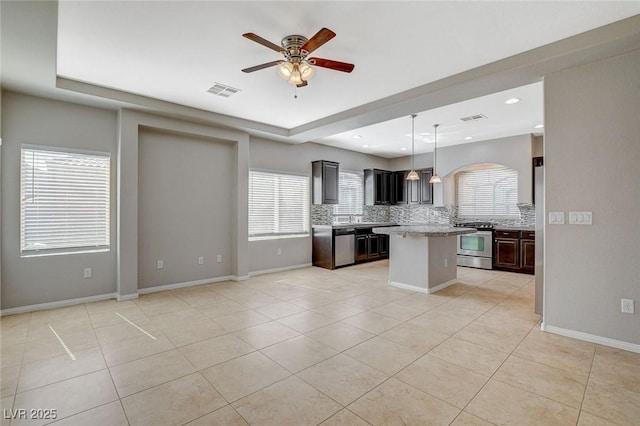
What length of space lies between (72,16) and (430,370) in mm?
4045

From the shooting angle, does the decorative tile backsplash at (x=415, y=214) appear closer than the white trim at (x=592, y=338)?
No

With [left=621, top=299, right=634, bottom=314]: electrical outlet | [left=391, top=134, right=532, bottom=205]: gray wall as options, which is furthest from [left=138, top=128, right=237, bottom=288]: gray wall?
[left=621, top=299, right=634, bottom=314]: electrical outlet

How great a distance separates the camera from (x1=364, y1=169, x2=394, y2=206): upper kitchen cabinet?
323 inches

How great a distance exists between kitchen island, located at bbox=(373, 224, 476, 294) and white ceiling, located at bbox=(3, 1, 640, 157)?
185 cm

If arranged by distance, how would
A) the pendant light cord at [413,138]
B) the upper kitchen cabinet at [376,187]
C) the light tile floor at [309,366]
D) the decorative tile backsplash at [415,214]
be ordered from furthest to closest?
the upper kitchen cabinet at [376,187]
the decorative tile backsplash at [415,214]
the pendant light cord at [413,138]
the light tile floor at [309,366]

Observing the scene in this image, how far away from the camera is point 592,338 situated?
117 inches

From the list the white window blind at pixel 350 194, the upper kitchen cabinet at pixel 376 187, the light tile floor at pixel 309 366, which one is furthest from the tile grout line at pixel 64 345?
the upper kitchen cabinet at pixel 376 187

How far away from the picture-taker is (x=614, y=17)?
2480 millimetres

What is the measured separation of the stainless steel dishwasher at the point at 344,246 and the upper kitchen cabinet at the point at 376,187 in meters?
1.53

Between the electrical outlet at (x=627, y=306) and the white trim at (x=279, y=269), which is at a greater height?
the electrical outlet at (x=627, y=306)

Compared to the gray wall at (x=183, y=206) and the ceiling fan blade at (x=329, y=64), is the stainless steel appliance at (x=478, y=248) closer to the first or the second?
the gray wall at (x=183, y=206)

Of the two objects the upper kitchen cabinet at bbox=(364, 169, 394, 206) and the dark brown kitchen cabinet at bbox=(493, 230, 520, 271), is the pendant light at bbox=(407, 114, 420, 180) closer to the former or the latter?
the upper kitchen cabinet at bbox=(364, 169, 394, 206)

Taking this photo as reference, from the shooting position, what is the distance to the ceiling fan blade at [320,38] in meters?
2.21

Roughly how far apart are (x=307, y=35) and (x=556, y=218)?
10.0 ft
